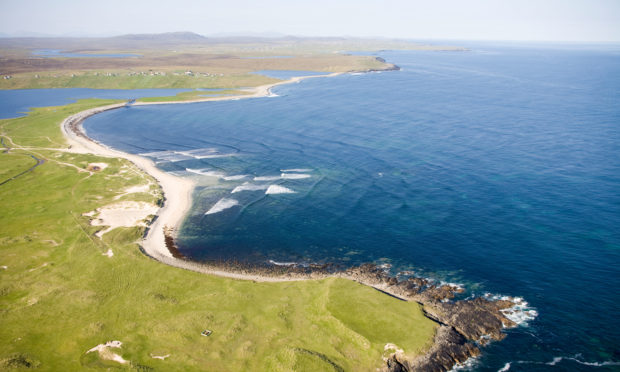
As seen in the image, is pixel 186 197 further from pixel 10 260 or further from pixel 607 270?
pixel 607 270

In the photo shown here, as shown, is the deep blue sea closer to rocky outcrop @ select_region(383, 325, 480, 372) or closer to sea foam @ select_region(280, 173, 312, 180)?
sea foam @ select_region(280, 173, 312, 180)

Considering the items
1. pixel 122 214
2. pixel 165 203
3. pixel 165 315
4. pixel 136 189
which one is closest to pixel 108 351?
pixel 165 315

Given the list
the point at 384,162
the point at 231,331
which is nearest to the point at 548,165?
the point at 384,162

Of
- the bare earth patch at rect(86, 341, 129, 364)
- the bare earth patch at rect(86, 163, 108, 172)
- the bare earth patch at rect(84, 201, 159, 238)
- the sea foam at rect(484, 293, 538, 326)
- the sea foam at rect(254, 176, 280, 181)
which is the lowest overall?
the bare earth patch at rect(86, 341, 129, 364)

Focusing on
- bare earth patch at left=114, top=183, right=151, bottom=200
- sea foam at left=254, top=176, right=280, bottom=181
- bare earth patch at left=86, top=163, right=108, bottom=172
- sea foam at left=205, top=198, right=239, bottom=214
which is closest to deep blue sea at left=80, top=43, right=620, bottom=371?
sea foam at left=205, top=198, right=239, bottom=214

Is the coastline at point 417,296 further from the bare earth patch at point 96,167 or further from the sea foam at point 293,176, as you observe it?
the bare earth patch at point 96,167

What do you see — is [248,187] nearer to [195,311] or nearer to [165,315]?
[195,311]
